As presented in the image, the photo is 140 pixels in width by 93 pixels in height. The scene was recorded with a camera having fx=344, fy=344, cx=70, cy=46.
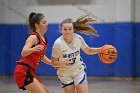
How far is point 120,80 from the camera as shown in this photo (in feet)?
33.0

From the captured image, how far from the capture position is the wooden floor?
8305mm

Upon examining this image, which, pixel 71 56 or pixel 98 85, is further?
pixel 98 85

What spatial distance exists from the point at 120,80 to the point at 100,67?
702 millimetres

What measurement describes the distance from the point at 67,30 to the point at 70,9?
5237 millimetres

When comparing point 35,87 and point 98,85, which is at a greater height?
point 35,87

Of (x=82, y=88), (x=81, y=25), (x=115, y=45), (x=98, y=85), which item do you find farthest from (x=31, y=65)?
(x=115, y=45)

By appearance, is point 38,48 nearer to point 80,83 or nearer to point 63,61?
point 63,61

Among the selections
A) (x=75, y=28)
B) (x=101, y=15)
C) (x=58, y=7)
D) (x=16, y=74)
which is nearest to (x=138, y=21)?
(x=101, y=15)

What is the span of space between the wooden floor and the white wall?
1.78 metres

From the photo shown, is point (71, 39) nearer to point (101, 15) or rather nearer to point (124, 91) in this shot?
point (124, 91)

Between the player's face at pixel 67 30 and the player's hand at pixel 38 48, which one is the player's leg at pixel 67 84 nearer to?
the player's face at pixel 67 30

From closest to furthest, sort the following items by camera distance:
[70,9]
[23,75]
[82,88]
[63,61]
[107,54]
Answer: [23,75] → [63,61] → [82,88] → [107,54] → [70,9]

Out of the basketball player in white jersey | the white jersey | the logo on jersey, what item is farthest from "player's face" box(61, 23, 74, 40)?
the logo on jersey

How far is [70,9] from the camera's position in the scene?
10312 millimetres
